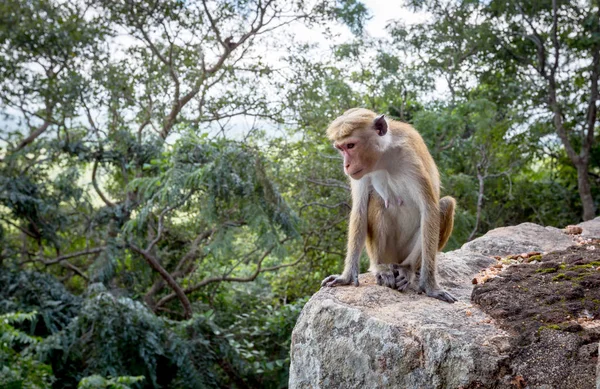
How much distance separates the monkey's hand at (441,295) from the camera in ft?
12.4

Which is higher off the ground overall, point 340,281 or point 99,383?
point 340,281

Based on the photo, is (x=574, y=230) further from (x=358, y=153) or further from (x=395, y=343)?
(x=395, y=343)

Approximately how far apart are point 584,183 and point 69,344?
8481mm

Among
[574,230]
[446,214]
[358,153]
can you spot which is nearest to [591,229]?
[574,230]

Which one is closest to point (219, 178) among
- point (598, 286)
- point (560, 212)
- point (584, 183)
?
point (598, 286)

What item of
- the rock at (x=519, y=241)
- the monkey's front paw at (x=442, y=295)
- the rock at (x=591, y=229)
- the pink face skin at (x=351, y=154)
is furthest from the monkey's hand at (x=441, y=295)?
the rock at (x=591, y=229)

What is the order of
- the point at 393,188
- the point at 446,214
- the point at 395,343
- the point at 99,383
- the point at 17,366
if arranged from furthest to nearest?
the point at 17,366, the point at 99,383, the point at 446,214, the point at 393,188, the point at 395,343

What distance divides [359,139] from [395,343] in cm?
155

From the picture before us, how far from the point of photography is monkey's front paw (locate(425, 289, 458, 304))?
377 centimetres

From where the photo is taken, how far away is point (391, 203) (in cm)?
443

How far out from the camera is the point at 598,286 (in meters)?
3.29

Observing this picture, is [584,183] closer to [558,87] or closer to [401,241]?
[558,87]

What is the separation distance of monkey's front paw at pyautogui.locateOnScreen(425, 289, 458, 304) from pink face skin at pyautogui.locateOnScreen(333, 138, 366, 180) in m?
0.96

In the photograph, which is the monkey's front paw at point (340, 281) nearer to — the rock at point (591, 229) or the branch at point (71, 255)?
the rock at point (591, 229)
